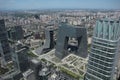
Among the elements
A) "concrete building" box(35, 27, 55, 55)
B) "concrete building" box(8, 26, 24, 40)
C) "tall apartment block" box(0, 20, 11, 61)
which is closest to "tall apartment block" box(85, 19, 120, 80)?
"concrete building" box(35, 27, 55, 55)

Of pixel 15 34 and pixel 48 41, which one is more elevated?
pixel 15 34

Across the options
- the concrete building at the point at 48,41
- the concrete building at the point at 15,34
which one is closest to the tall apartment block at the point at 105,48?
the concrete building at the point at 48,41

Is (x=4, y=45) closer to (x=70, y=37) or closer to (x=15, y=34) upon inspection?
(x=15, y=34)

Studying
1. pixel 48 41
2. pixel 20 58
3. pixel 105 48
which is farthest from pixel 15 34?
pixel 105 48

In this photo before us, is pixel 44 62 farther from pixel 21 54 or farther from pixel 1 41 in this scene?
pixel 1 41

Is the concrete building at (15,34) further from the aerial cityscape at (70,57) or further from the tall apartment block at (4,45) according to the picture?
the tall apartment block at (4,45)

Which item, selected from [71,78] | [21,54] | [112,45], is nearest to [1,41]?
[21,54]
